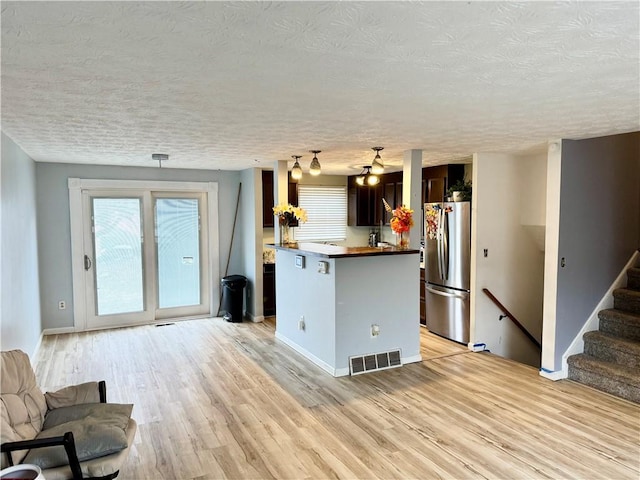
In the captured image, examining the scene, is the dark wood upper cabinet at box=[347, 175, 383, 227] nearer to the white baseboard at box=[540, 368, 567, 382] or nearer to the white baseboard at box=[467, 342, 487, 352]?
the white baseboard at box=[467, 342, 487, 352]

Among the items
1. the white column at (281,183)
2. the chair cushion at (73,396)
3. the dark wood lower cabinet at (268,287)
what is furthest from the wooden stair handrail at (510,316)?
the chair cushion at (73,396)

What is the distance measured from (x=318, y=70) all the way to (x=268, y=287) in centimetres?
501

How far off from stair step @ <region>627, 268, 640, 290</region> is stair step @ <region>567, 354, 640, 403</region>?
101cm

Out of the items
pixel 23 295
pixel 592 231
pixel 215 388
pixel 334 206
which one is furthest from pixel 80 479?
pixel 334 206

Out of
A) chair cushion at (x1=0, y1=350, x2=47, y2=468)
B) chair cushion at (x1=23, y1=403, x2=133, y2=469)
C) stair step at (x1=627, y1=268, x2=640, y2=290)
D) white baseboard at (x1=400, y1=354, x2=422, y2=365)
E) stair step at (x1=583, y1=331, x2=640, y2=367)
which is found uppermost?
stair step at (x1=627, y1=268, x2=640, y2=290)

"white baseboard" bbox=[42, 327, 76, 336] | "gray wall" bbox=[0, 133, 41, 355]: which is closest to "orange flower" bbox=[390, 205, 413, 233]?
"gray wall" bbox=[0, 133, 41, 355]

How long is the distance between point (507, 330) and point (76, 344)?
18.0 feet

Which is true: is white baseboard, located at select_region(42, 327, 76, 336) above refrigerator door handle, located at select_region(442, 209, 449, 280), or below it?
below

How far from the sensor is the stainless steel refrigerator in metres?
5.29

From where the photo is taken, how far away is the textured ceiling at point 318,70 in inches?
57.9

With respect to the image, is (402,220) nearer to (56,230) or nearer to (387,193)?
(387,193)

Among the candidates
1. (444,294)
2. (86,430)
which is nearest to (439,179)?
(444,294)

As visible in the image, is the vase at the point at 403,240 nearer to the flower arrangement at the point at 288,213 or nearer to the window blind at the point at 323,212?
the flower arrangement at the point at 288,213

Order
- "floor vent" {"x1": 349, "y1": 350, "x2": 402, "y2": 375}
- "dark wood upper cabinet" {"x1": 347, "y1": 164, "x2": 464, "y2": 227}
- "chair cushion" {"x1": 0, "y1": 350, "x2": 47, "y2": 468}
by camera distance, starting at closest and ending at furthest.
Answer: "chair cushion" {"x1": 0, "y1": 350, "x2": 47, "y2": 468} → "floor vent" {"x1": 349, "y1": 350, "x2": 402, "y2": 375} → "dark wood upper cabinet" {"x1": 347, "y1": 164, "x2": 464, "y2": 227}
